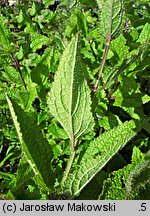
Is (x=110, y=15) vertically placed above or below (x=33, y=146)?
above

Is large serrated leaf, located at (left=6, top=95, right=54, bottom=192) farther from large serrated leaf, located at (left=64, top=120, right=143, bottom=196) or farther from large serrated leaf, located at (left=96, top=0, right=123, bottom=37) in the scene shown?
large serrated leaf, located at (left=96, top=0, right=123, bottom=37)

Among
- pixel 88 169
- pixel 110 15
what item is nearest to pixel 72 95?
pixel 88 169

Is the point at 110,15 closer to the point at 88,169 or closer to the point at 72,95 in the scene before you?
the point at 72,95

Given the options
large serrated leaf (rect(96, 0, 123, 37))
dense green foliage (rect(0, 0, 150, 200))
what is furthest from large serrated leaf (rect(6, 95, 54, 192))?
large serrated leaf (rect(96, 0, 123, 37))

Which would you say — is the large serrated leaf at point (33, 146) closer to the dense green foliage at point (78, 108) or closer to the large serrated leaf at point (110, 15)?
the dense green foliage at point (78, 108)

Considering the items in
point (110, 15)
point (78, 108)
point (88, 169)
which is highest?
point (110, 15)
